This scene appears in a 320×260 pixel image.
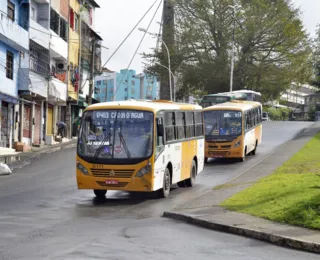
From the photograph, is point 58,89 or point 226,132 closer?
point 226,132

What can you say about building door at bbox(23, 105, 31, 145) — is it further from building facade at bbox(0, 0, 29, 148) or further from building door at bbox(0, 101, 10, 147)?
building door at bbox(0, 101, 10, 147)

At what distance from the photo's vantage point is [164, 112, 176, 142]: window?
1997cm

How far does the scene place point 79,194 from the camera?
20406 millimetres

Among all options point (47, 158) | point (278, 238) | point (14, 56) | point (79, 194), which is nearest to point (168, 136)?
point (79, 194)

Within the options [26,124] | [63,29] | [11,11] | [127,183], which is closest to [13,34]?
[11,11]

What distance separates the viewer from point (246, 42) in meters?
69.4

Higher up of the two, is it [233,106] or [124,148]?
[233,106]

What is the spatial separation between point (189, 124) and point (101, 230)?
10.5m

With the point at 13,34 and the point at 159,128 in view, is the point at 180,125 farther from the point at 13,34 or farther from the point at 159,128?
the point at 13,34

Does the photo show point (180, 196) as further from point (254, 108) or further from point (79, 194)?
point (254, 108)

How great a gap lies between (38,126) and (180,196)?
31296 millimetres

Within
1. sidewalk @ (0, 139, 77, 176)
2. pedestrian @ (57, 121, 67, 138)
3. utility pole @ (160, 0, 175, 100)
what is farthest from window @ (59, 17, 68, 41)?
utility pole @ (160, 0, 175, 100)

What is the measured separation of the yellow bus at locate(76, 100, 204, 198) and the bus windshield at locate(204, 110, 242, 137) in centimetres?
1258

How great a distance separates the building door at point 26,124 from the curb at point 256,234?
108 ft
